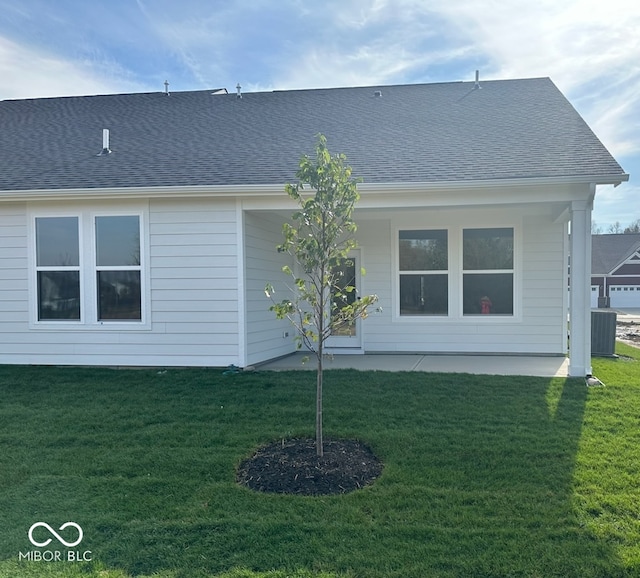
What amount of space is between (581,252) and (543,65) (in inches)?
279

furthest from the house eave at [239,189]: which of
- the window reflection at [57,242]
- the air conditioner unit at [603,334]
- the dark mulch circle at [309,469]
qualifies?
the dark mulch circle at [309,469]

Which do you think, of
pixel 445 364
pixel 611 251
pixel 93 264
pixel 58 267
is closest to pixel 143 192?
pixel 93 264

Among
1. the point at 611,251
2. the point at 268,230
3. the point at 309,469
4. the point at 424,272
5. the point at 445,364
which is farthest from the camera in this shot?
the point at 611,251

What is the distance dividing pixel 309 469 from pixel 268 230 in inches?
226

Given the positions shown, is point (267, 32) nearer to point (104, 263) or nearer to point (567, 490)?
point (104, 263)

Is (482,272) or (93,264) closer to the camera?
(93,264)

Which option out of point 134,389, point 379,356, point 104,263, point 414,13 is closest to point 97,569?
point 134,389

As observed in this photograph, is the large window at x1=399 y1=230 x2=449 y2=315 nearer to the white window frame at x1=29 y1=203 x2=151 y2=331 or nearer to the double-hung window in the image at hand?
the white window frame at x1=29 y1=203 x2=151 y2=331

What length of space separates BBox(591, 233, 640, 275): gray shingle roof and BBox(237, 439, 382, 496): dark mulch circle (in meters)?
37.7

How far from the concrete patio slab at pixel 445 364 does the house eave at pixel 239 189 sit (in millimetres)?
2741

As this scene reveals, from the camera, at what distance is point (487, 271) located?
9.85 meters

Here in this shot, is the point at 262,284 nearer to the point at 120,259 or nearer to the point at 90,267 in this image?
the point at 120,259

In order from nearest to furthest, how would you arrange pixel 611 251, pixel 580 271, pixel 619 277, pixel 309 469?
pixel 309 469 < pixel 580 271 < pixel 619 277 < pixel 611 251

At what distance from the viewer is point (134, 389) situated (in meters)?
6.96
